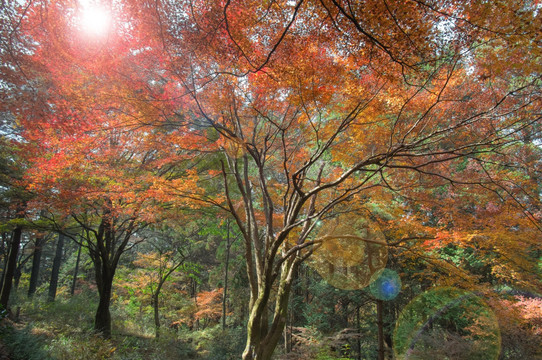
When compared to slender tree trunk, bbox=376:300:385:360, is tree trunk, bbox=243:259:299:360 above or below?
above

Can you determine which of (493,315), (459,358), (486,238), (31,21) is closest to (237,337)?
(459,358)

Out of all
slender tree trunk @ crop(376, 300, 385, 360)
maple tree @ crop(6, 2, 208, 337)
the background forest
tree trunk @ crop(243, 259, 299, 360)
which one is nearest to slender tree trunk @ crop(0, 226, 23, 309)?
the background forest

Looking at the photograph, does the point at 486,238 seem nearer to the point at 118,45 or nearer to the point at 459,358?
the point at 459,358

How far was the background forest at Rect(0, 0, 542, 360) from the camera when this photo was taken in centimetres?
293

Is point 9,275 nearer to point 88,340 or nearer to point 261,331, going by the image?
point 88,340

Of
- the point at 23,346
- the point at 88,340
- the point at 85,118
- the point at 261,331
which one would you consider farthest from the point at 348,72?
the point at 88,340

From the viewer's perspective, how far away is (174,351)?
9.10 m

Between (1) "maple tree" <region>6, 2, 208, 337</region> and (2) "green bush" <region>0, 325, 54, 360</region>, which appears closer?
(1) "maple tree" <region>6, 2, 208, 337</region>

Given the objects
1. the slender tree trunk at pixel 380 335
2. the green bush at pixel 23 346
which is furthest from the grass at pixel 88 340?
the slender tree trunk at pixel 380 335

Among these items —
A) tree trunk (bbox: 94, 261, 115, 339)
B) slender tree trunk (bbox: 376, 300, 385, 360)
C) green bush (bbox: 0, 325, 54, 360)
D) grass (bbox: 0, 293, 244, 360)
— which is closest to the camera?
green bush (bbox: 0, 325, 54, 360)

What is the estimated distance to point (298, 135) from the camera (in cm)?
595

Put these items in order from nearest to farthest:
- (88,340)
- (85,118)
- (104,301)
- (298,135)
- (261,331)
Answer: (261,331)
(85,118)
(298,135)
(88,340)
(104,301)

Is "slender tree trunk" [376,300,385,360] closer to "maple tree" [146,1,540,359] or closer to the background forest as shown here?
the background forest

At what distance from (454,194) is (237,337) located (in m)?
9.80
